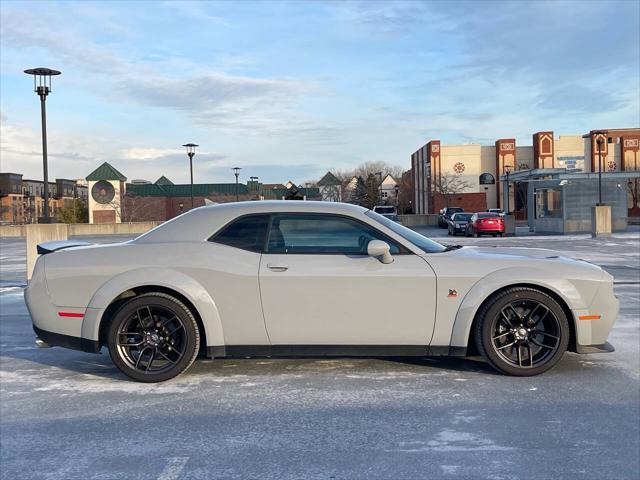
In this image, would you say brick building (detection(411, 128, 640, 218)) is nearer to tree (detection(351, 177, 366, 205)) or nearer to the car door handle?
tree (detection(351, 177, 366, 205))

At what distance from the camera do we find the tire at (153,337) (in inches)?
207

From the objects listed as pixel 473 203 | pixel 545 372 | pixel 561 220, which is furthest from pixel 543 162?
pixel 545 372

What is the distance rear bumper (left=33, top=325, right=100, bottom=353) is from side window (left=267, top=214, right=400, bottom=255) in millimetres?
1727

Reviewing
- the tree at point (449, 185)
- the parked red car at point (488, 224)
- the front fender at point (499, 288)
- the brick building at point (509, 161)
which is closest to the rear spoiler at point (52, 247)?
the front fender at point (499, 288)

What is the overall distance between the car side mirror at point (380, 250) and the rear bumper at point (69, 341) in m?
2.49

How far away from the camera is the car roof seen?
552 centimetres

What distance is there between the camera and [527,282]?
5.25 meters

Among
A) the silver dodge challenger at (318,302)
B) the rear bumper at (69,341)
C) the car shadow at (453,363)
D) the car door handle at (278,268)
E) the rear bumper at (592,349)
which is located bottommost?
the car shadow at (453,363)

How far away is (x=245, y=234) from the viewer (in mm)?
5480

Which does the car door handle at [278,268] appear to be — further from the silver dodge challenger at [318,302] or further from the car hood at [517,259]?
the car hood at [517,259]

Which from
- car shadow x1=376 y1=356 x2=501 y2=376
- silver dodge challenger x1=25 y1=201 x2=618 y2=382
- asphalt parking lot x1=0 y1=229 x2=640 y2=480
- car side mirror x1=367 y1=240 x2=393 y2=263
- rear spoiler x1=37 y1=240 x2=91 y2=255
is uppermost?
rear spoiler x1=37 y1=240 x2=91 y2=255

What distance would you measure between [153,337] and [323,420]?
1.82 metres

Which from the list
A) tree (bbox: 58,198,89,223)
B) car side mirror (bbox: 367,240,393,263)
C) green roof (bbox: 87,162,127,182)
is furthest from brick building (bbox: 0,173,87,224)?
car side mirror (bbox: 367,240,393,263)

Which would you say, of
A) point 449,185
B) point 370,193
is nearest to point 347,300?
point 449,185
